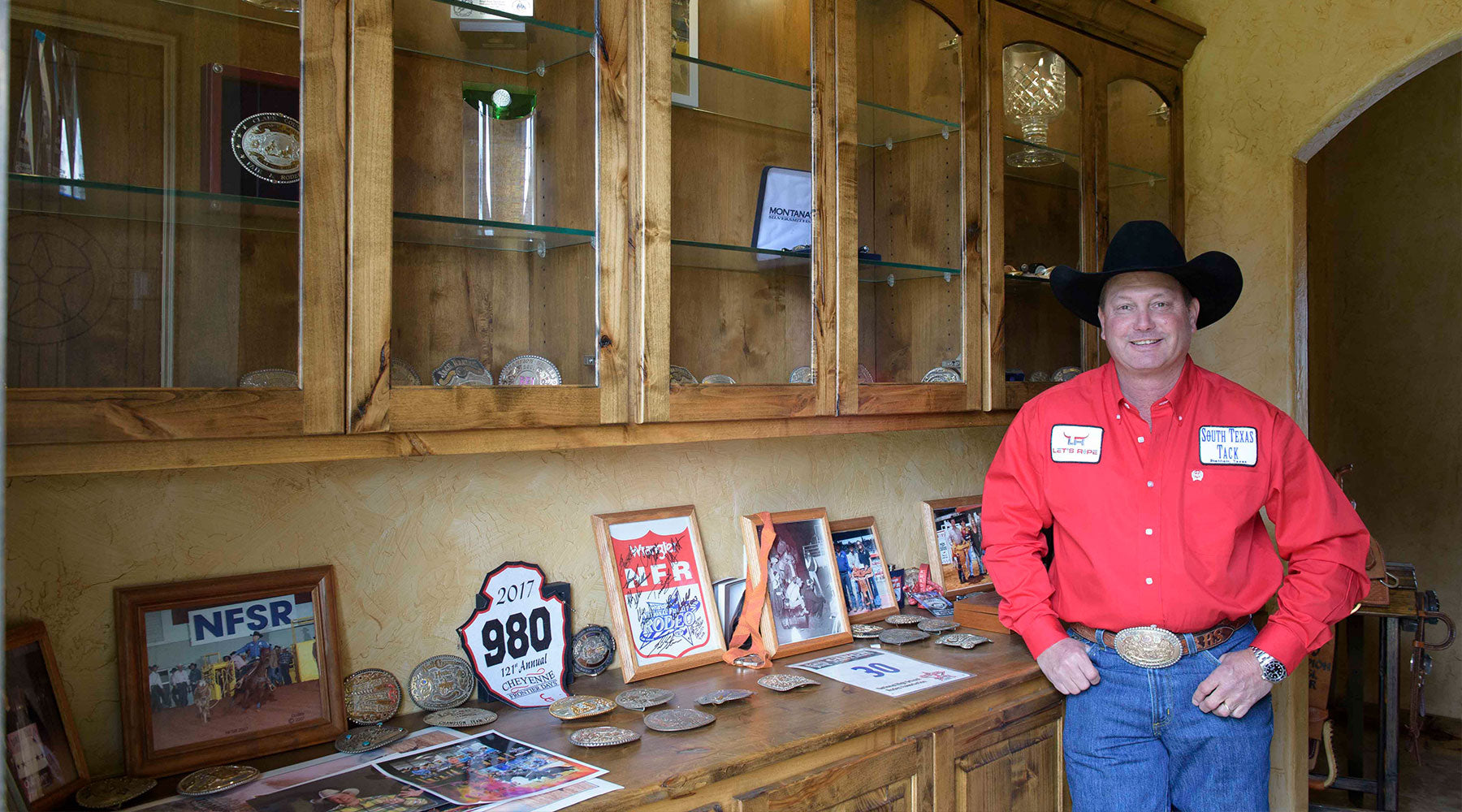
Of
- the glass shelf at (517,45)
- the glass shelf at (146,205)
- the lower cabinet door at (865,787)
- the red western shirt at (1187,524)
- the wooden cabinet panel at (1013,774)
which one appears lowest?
the wooden cabinet panel at (1013,774)

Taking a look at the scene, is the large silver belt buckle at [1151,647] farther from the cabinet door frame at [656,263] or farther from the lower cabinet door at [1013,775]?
the cabinet door frame at [656,263]

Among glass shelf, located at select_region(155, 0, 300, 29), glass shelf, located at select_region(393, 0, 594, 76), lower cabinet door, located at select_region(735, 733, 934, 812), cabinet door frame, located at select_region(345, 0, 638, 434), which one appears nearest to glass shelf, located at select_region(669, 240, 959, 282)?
cabinet door frame, located at select_region(345, 0, 638, 434)

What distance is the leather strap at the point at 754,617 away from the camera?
7.29 feet

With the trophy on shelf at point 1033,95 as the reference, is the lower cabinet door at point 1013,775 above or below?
below

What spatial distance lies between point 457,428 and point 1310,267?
4024mm

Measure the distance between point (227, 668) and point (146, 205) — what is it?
0.77m

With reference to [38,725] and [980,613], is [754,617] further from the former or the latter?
[38,725]

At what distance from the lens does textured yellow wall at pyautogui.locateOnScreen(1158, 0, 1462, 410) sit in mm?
3025

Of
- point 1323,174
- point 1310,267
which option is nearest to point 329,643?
point 1310,267

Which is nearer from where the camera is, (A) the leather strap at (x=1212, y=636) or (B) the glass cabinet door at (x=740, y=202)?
(B) the glass cabinet door at (x=740, y=202)

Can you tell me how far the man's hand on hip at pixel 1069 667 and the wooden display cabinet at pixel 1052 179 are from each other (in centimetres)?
62

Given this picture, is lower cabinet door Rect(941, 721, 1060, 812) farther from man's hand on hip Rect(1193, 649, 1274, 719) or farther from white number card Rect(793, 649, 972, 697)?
man's hand on hip Rect(1193, 649, 1274, 719)

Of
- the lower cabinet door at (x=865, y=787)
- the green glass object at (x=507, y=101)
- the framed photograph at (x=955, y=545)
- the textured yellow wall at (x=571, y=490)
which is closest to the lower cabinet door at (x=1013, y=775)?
the lower cabinet door at (x=865, y=787)

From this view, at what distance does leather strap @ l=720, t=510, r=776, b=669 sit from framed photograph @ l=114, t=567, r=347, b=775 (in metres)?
0.87
